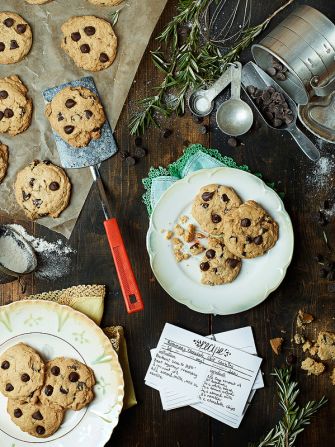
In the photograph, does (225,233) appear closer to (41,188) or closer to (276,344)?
(276,344)

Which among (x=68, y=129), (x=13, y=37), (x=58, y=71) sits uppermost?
(x=13, y=37)

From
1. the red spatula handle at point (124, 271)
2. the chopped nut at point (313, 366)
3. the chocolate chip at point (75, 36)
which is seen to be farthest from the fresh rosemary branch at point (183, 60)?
the chopped nut at point (313, 366)

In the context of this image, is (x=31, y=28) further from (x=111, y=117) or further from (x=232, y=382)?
(x=232, y=382)

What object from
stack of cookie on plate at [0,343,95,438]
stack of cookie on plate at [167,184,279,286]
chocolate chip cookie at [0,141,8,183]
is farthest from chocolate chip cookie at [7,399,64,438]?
chocolate chip cookie at [0,141,8,183]

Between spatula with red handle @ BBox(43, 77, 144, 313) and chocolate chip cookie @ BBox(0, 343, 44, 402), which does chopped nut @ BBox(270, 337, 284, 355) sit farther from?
chocolate chip cookie @ BBox(0, 343, 44, 402)

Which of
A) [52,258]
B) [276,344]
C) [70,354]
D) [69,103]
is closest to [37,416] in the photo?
[70,354]

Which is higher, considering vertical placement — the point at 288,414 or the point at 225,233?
the point at 225,233
